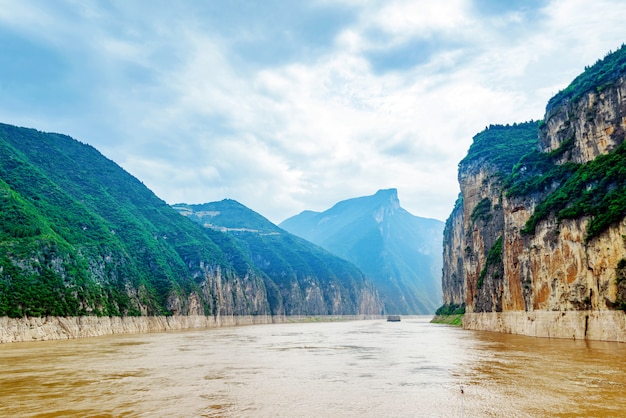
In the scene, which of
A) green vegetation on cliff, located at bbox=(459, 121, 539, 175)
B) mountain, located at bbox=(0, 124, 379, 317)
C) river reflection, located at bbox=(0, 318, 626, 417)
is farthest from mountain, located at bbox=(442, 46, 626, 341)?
mountain, located at bbox=(0, 124, 379, 317)

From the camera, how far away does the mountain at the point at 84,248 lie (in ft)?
264

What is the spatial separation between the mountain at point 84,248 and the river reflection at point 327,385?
141 feet

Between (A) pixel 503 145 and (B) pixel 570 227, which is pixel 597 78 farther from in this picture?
(A) pixel 503 145

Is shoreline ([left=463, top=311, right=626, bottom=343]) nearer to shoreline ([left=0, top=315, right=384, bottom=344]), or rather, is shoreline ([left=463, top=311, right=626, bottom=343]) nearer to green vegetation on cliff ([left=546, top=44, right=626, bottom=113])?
green vegetation on cliff ([left=546, top=44, right=626, bottom=113])

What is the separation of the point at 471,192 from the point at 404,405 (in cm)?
10513

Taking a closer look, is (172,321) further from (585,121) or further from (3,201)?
(585,121)

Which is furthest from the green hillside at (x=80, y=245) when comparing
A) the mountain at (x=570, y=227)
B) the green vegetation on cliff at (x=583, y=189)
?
the green vegetation on cliff at (x=583, y=189)

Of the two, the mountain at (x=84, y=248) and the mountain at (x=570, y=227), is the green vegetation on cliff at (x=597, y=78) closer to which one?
the mountain at (x=570, y=227)

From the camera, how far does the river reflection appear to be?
19.8m

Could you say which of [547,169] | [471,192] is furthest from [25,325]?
[471,192]

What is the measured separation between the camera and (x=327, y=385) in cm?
2662

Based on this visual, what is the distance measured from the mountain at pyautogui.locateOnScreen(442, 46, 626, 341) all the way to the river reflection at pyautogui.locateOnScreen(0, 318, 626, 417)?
9.33 meters

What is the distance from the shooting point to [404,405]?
20.8 meters

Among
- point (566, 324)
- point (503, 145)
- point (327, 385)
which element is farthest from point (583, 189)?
point (503, 145)
